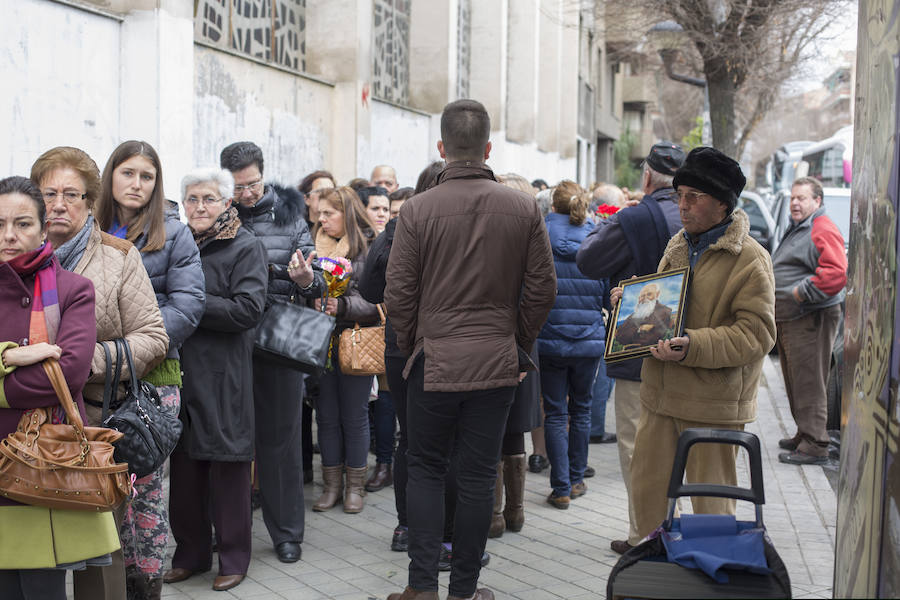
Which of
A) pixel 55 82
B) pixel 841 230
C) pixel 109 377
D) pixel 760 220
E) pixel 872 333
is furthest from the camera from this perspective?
pixel 760 220

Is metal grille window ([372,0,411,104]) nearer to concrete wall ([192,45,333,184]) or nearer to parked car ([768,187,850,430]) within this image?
concrete wall ([192,45,333,184])

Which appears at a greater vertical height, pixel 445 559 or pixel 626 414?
pixel 626 414

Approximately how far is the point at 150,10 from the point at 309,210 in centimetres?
224

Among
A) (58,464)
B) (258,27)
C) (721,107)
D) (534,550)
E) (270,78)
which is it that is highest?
(258,27)

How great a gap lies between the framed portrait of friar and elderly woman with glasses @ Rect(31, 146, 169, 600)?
2020 millimetres

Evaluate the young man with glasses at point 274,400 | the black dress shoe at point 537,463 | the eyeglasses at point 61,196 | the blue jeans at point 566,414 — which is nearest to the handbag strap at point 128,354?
the eyeglasses at point 61,196

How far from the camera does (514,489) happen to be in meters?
6.25

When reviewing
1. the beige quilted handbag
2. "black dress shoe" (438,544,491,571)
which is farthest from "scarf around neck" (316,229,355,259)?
"black dress shoe" (438,544,491,571)

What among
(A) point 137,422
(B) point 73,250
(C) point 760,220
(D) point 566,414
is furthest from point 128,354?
(C) point 760,220

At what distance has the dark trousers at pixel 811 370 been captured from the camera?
331 inches

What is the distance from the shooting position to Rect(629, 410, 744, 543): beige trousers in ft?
15.3

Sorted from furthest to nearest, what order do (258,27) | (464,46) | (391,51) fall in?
(464,46)
(391,51)
(258,27)

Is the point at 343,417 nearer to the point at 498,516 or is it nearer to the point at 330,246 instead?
the point at 330,246

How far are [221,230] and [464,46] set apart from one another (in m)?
15.5
